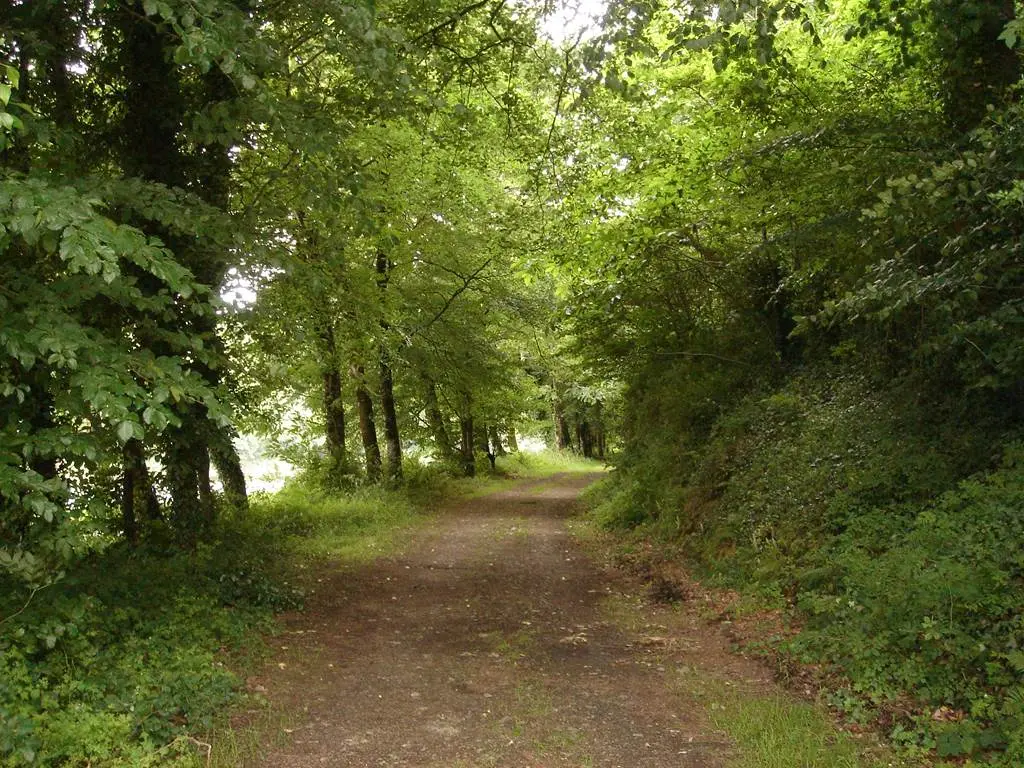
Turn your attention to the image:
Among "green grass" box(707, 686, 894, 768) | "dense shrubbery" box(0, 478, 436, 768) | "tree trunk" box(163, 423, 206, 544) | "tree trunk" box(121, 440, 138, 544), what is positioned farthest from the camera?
"tree trunk" box(121, 440, 138, 544)

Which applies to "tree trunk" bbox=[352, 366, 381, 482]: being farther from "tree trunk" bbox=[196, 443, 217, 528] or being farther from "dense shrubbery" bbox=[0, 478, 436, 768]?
"dense shrubbery" bbox=[0, 478, 436, 768]

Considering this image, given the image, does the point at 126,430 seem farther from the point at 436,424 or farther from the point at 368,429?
the point at 436,424

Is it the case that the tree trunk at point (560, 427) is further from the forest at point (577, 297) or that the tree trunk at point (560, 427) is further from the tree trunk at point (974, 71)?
the tree trunk at point (974, 71)

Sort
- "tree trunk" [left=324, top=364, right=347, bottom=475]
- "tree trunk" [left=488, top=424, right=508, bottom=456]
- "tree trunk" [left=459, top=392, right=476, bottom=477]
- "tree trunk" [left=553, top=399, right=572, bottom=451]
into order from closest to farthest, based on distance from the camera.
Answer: "tree trunk" [left=324, top=364, right=347, bottom=475] < "tree trunk" [left=459, top=392, right=476, bottom=477] < "tree trunk" [left=488, top=424, right=508, bottom=456] < "tree trunk" [left=553, top=399, right=572, bottom=451]

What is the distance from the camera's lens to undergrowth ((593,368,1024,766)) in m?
5.16

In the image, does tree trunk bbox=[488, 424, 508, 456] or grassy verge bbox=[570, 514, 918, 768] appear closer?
grassy verge bbox=[570, 514, 918, 768]

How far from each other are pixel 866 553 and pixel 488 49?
7010mm

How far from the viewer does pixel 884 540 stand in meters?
7.32

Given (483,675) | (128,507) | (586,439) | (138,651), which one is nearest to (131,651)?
(138,651)

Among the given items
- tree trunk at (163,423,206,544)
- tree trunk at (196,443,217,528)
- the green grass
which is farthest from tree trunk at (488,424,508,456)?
the green grass

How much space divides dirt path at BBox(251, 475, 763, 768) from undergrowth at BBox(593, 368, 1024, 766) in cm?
107

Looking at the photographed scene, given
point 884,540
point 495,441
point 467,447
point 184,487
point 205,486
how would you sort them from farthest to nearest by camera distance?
1. point 495,441
2. point 467,447
3. point 205,486
4. point 184,487
5. point 884,540

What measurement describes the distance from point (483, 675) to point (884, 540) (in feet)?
13.2

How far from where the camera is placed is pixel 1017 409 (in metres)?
7.50
